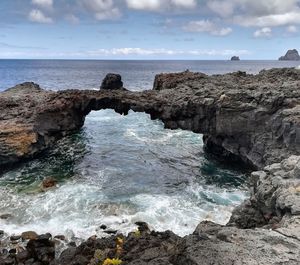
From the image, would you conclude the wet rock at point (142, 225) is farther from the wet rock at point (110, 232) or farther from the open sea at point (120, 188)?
the wet rock at point (110, 232)

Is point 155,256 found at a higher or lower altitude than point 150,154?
higher

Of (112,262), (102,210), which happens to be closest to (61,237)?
(102,210)

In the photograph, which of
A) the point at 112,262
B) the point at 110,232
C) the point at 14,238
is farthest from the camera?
the point at 110,232

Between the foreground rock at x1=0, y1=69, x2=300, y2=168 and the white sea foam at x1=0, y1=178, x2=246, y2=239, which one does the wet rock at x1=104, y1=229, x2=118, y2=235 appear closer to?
the white sea foam at x1=0, y1=178, x2=246, y2=239

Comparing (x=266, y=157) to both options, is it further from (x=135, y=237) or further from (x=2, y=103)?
(x=2, y=103)

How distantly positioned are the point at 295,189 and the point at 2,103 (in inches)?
1325

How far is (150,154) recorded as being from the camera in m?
47.6

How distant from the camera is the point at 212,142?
1800 inches

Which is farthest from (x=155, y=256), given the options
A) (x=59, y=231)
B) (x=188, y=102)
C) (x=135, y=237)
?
(x=188, y=102)

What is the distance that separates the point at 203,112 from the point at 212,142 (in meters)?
8.65

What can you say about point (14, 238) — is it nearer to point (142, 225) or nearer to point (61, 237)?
point (61, 237)

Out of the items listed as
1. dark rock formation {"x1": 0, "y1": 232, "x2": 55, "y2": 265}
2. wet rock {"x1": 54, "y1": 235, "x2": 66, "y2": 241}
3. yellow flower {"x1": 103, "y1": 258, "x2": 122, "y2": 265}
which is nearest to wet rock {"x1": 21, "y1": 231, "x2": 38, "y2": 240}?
dark rock formation {"x1": 0, "y1": 232, "x2": 55, "y2": 265}

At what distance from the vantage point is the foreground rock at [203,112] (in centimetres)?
3466

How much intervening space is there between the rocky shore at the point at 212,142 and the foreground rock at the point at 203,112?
0.31ft
